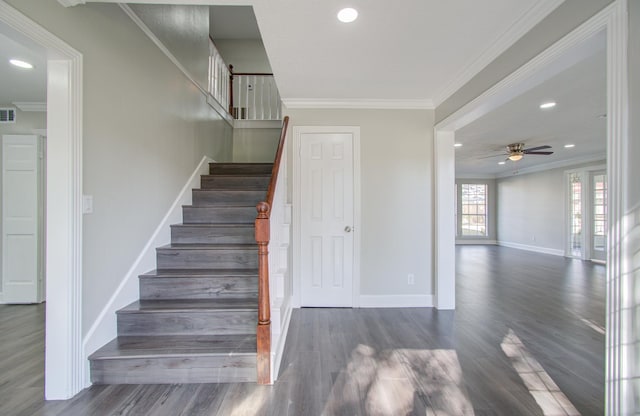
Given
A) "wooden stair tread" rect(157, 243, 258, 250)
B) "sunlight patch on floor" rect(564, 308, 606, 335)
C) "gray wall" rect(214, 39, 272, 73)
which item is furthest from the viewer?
"gray wall" rect(214, 39, 272, 73)

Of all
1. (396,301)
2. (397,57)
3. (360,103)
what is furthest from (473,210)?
(397,57)

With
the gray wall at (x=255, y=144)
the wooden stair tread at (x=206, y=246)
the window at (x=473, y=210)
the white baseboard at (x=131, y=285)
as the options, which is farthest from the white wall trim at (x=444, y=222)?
the window at (x=473, y=210)

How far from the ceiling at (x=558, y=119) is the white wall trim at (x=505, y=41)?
1.09 feet

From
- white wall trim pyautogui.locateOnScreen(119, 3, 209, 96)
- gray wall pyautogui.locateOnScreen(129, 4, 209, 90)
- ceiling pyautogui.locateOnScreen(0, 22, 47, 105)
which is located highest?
gray wall pyautogui.locateOnScreen(129, 4, 209, 90)

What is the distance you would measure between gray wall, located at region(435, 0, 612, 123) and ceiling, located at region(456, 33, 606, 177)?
14cm

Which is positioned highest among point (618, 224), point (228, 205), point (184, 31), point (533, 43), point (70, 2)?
point (184, 31)

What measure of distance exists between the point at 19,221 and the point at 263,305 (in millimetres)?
3611

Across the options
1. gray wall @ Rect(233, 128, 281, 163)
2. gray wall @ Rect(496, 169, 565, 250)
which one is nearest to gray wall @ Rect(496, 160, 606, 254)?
gray wall @ Rect(496, 169, 565, 250)

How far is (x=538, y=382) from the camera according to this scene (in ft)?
6.17

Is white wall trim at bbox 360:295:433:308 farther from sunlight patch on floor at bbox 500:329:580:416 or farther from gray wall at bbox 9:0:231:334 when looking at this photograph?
gray wall at bbox 9:0:231:334

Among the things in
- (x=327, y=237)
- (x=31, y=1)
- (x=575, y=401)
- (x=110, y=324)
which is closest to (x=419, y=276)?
(x=327, y=237)

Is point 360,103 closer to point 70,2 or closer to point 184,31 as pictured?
point 184,31

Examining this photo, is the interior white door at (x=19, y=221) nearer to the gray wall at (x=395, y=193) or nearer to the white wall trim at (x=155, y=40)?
the white wall trim at (x=155, y=40)

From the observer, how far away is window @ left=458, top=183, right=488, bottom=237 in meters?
9.79
